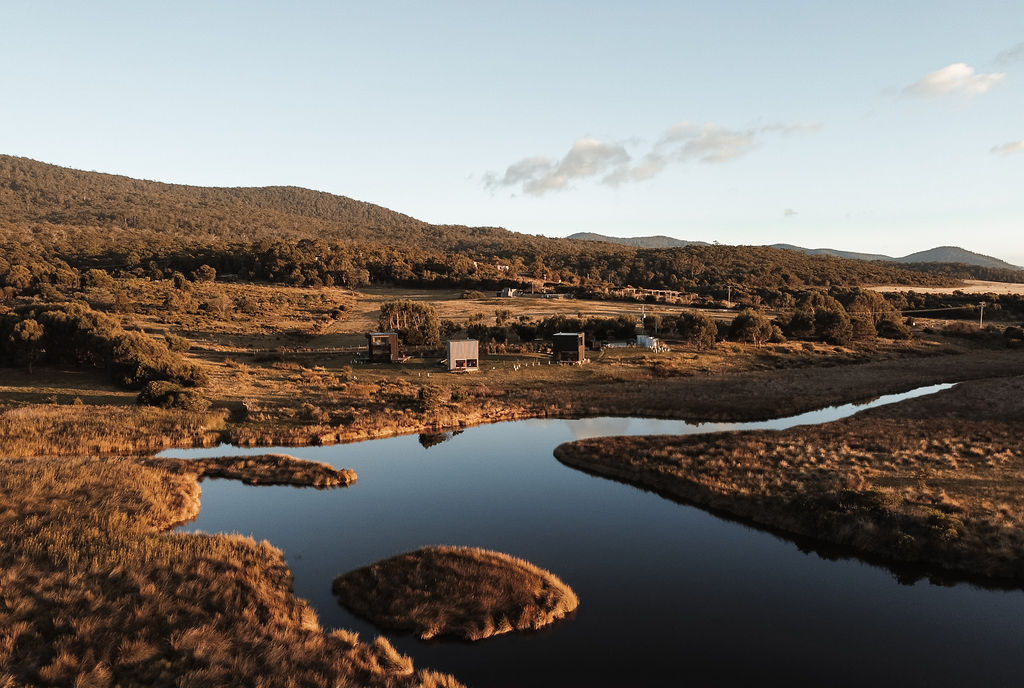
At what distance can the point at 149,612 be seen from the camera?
1477cm

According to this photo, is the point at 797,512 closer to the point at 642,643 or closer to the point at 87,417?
the point at 642,643

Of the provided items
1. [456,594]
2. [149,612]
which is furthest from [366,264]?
[149,612]

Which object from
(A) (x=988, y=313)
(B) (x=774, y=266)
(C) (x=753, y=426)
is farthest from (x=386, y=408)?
(B) (x=774, y=266)

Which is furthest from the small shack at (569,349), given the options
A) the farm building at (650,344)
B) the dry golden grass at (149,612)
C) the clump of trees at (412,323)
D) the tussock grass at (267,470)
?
the dry golden grass at (149,612)

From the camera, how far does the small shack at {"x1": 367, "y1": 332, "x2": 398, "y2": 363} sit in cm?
6134

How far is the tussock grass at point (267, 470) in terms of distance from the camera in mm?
28125

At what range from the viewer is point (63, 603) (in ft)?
48.7

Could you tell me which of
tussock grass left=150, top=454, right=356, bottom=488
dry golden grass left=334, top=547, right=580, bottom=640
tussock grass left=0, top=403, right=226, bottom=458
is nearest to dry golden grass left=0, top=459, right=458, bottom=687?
dry golden grass left=334, top=547, right=580, bottom=640

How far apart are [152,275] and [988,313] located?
169056 mm

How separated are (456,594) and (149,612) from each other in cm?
831

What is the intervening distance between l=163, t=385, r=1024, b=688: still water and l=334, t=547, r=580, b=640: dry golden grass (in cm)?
49

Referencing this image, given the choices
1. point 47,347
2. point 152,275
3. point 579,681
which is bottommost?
point 579,681

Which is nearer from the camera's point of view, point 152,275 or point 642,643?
point 642,643

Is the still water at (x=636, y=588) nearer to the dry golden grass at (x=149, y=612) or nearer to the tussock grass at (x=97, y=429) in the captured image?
the dry golden grass at (x=149, y=612)
